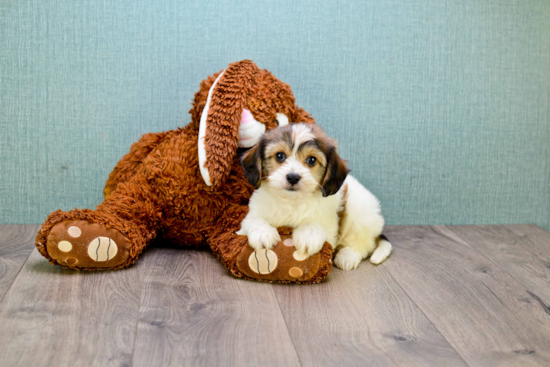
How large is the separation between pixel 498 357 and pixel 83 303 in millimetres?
1275

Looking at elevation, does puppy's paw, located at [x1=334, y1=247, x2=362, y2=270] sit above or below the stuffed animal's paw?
below

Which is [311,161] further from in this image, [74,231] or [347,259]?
[74,231]

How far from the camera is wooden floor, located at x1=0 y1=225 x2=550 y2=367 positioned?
1470mm

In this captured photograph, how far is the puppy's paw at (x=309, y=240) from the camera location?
1.95 metres

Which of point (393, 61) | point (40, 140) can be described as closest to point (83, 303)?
point (40, 140)

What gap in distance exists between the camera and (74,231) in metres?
1.94

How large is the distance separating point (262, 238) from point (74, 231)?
A: 2.24 ft

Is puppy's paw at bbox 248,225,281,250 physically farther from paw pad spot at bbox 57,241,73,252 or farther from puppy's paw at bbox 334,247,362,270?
paw pad spot at bbox 57,241,73,252

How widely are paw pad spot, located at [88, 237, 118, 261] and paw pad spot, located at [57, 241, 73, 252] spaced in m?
0.07

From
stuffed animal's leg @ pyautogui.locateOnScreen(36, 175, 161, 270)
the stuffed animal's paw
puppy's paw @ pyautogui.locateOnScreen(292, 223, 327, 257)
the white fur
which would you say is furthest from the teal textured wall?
puppy's paw @ pyautogui.locateOnScreen(292, 223, 327, 257)

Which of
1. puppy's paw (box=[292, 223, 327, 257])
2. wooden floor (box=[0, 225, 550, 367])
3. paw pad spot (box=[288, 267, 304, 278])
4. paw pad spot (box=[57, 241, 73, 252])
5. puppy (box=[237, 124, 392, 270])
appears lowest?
wooden floor (box=[0, 225, 550, 367])

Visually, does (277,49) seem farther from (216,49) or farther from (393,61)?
(393,61)

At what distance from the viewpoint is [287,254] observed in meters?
1.96

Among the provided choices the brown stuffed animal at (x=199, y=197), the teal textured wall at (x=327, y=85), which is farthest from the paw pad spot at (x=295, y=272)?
the teal textured wall at (x=327, y=85)
